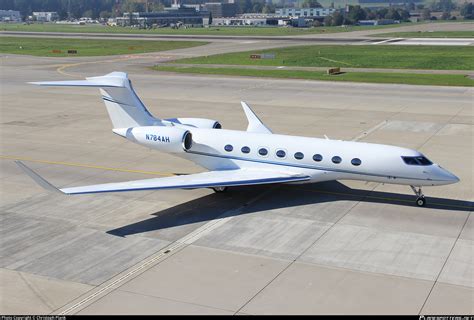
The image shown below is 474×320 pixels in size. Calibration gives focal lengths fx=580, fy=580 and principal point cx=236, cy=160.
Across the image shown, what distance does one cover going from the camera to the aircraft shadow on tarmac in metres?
21.8

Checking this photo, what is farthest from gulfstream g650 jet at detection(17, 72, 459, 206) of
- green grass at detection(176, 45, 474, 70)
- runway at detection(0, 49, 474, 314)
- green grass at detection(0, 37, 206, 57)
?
green grass at detection(0, 37, 206, 57)

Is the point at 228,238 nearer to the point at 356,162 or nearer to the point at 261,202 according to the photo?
the point at 261,202

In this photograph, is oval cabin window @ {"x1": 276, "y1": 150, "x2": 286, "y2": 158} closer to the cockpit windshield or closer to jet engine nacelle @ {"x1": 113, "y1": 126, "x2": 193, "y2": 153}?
jet engine nacelle @ {"x1": 113, "y1": 126, "x2": 193, "y2": 153}

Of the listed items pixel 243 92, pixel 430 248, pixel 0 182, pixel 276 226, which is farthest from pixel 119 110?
pixel 243 92

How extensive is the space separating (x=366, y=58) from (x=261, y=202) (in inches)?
2348

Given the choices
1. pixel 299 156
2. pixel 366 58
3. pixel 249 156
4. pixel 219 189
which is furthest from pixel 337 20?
pixel 299 156

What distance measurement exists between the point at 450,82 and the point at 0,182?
45.2m

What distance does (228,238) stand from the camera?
788 inches

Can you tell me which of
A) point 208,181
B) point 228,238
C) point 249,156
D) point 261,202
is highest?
point 249,156

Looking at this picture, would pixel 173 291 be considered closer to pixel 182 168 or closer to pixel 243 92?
pixel 182 168

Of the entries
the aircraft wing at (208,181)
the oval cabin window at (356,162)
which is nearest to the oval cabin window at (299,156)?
the aircraft wing at (208,181)

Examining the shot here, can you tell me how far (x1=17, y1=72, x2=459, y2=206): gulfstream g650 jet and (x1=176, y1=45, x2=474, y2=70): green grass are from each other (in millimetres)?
50280

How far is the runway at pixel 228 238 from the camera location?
15.7 metres

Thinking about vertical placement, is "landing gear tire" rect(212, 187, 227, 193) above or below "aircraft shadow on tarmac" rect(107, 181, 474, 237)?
above
